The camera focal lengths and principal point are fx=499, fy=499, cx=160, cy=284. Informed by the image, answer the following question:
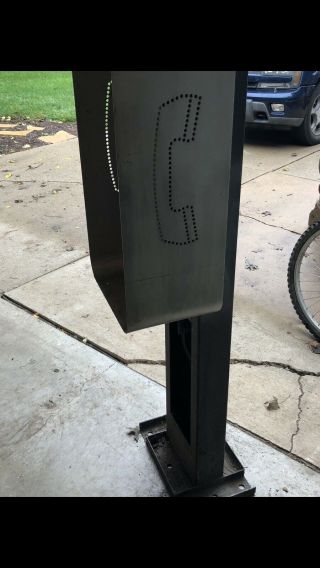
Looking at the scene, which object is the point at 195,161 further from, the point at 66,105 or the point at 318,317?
the point at 66,105

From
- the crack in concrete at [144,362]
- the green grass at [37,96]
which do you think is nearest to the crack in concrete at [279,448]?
the crack in concrete at [144,362]

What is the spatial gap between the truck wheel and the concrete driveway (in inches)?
15.2

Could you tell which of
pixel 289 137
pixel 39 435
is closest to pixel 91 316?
pixel 39 435

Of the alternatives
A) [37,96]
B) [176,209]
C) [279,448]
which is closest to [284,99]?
[279,448]

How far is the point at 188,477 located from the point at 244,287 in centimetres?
170

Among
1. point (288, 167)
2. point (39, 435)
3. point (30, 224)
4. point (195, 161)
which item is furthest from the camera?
point (288, 167)

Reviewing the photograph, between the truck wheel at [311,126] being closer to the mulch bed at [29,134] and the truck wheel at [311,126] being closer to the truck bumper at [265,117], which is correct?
the truck bumper at [265,117]

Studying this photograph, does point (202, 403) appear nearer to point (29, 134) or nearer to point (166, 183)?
point (166, 183)

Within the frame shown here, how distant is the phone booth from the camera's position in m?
1.18

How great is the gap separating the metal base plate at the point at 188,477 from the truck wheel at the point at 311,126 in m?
5.13

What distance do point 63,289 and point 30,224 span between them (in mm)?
1303

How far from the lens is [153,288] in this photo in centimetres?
138

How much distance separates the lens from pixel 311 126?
6355 millimetres

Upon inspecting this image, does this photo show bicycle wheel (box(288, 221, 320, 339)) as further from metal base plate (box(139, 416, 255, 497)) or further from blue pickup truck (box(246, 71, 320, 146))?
blue pickup truck (box(246, 71, 320, 146))
